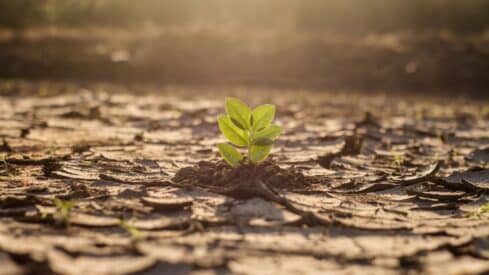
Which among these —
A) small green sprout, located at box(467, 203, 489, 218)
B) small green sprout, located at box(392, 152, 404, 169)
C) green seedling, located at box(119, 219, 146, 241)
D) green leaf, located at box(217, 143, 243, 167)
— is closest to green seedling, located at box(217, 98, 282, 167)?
green leaf, located at box(217, 143, 243, 167)

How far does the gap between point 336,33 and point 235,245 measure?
895 centimetres

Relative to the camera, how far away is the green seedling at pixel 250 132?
1.99 metres

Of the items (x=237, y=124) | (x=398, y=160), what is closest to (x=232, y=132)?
(x=237, y=124)

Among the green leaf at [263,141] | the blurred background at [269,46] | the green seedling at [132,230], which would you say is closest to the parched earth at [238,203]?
the green seedling at [132,230]

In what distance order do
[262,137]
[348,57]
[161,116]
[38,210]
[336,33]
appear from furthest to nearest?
[336,33]
[348,57]
[161,116]
[262,137]
[38,210]

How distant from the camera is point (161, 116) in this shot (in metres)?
4.32

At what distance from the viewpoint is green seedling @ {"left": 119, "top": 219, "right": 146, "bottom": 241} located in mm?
1512

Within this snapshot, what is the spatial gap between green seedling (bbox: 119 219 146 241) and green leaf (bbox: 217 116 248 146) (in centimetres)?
52

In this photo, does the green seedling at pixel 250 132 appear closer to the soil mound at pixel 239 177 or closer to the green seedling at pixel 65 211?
the soil mound at pixel 239 177

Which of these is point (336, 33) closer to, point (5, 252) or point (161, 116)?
point (161, 116)

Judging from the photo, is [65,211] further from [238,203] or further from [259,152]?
[259,152]

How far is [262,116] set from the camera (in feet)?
6.55

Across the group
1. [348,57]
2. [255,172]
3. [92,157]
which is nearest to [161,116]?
[92,157]

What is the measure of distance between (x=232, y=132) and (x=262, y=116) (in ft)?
0.38
